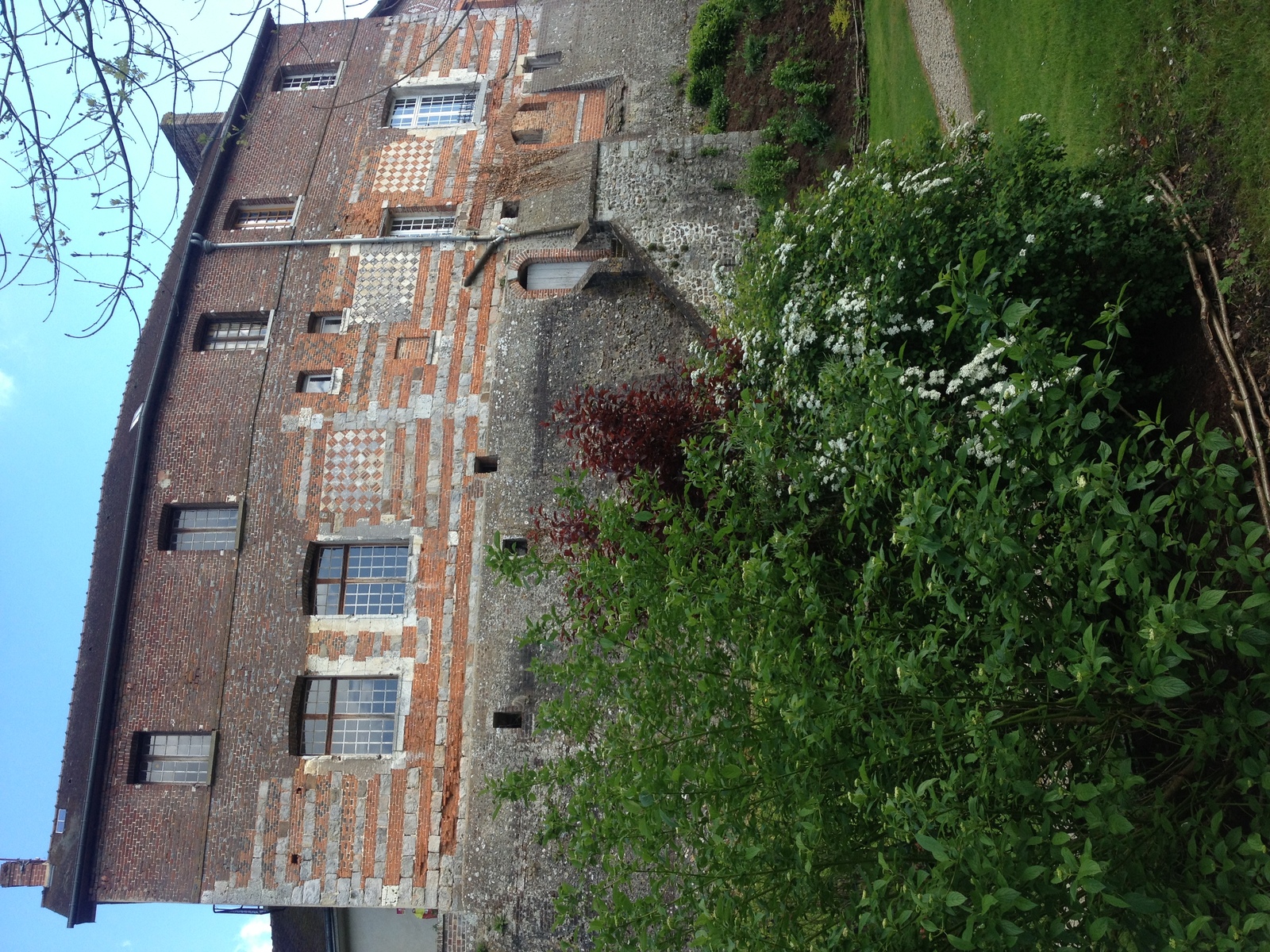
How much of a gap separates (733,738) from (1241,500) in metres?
3.80

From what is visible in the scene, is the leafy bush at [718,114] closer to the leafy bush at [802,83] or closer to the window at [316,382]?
the leafy bush at [802,83]

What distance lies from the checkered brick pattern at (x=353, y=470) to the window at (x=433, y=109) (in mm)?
6238

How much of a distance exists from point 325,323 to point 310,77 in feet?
18.7

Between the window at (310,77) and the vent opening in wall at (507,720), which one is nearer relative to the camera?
the vent opening in wall at (507,720)

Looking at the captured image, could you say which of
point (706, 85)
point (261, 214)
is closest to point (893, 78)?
point (706, 85)

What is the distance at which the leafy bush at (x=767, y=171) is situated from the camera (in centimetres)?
1252

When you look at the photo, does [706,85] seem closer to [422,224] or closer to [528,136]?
[528,136]

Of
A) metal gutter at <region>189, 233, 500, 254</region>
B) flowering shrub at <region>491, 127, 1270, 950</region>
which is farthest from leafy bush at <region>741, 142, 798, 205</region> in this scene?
flowering shrub at <region>491, 127, 1270, 950</region>

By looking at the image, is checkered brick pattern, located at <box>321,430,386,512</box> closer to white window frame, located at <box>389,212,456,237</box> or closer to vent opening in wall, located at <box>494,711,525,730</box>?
vent opening in wall, located at <box>494,711,525,730</box>

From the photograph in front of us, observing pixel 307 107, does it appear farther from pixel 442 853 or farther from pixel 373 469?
pixel 442 853

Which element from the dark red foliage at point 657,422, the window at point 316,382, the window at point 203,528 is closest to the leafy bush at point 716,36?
the dark red foliage at point 657,422

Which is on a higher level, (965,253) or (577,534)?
(965,253)

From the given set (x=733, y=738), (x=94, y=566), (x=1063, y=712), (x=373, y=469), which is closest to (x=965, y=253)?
(x=1063, y=712)

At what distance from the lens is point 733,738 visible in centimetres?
541
